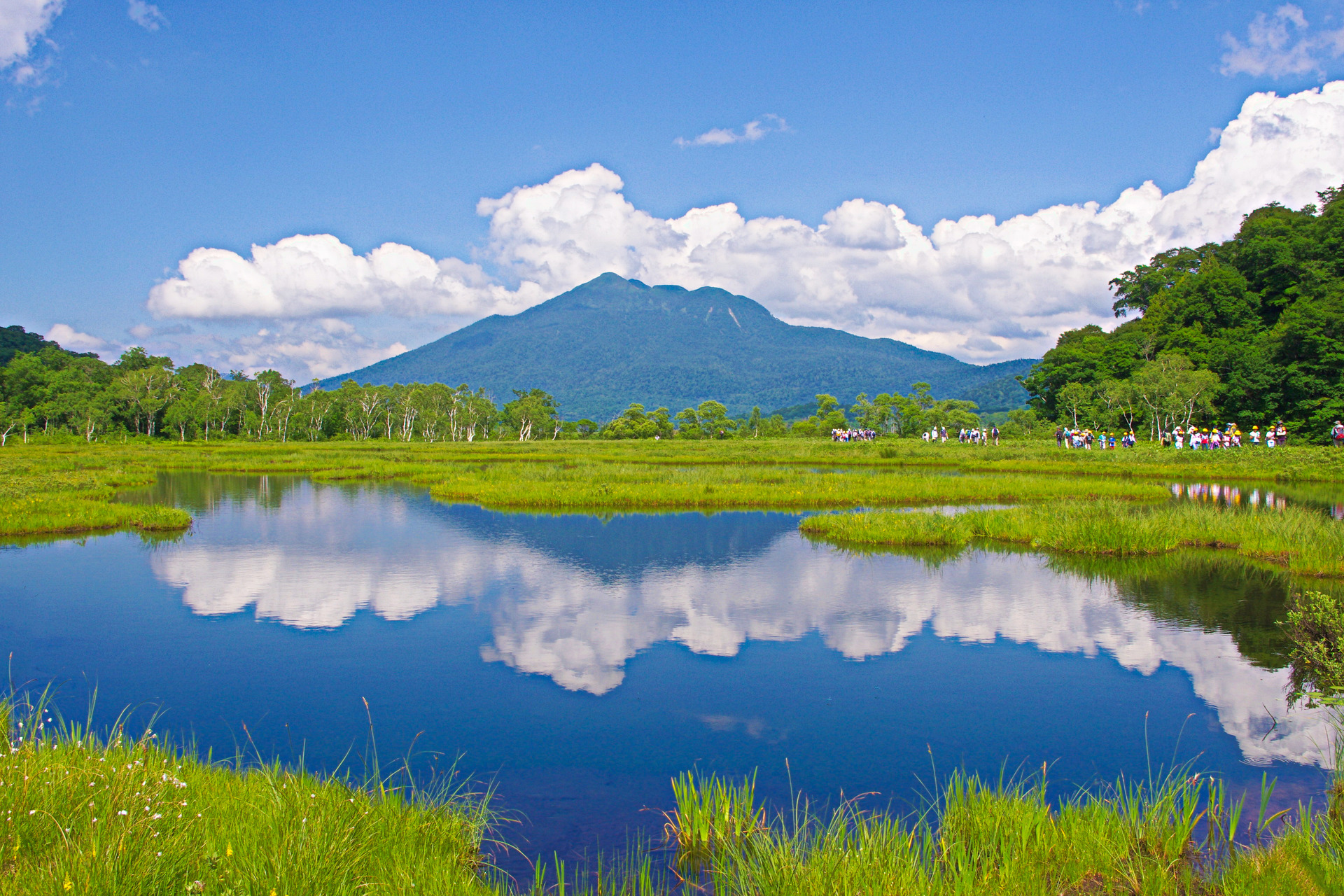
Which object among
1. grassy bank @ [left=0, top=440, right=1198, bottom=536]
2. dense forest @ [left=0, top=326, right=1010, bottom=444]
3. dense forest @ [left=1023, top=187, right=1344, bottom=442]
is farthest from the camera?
dense forest @ [left=0, top=326, right=1010, bottom=444]

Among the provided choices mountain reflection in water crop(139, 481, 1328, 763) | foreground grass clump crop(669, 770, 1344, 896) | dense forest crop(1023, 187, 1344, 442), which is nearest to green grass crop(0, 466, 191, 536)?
mountain reflection in water crop(139, 481, 1328, 763)

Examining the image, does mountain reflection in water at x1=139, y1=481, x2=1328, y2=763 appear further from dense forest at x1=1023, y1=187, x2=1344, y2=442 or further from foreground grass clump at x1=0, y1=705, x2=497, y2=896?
dense forest at x1=1023, y1=187, x2=1344, y2=442

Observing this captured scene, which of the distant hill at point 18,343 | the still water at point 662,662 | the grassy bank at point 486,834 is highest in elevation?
the distant hill at point 18,343

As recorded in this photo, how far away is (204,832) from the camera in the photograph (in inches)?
183

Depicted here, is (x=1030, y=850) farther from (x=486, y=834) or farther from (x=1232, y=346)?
(x=1232, y=346)

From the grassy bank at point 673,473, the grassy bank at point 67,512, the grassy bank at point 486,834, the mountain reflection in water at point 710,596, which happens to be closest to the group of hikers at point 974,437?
the grassy bank at point 673,473

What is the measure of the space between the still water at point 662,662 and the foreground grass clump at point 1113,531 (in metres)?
0.94

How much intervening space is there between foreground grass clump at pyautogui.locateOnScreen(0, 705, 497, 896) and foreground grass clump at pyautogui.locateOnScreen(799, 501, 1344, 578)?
15.2 meters

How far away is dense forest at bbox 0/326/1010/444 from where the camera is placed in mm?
76812

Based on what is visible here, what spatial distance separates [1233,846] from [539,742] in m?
5.85

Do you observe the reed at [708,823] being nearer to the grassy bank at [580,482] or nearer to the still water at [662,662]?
the still water at [662,662]

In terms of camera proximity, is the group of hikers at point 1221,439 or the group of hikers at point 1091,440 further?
the group of hikers at point 1091,440

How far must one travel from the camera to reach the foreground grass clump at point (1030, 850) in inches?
185

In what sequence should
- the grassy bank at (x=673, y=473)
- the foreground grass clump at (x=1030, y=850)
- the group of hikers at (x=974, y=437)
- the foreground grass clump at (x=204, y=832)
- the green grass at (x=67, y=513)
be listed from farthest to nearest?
the group of hikers at (x=974, y=437) → the grassy bank at (x=673, y=473) → the green grass at (x=67, y=513) → the foreground grass clump at (x=1030, y=850) → the foreground grass clump at (x=204, y=832)
